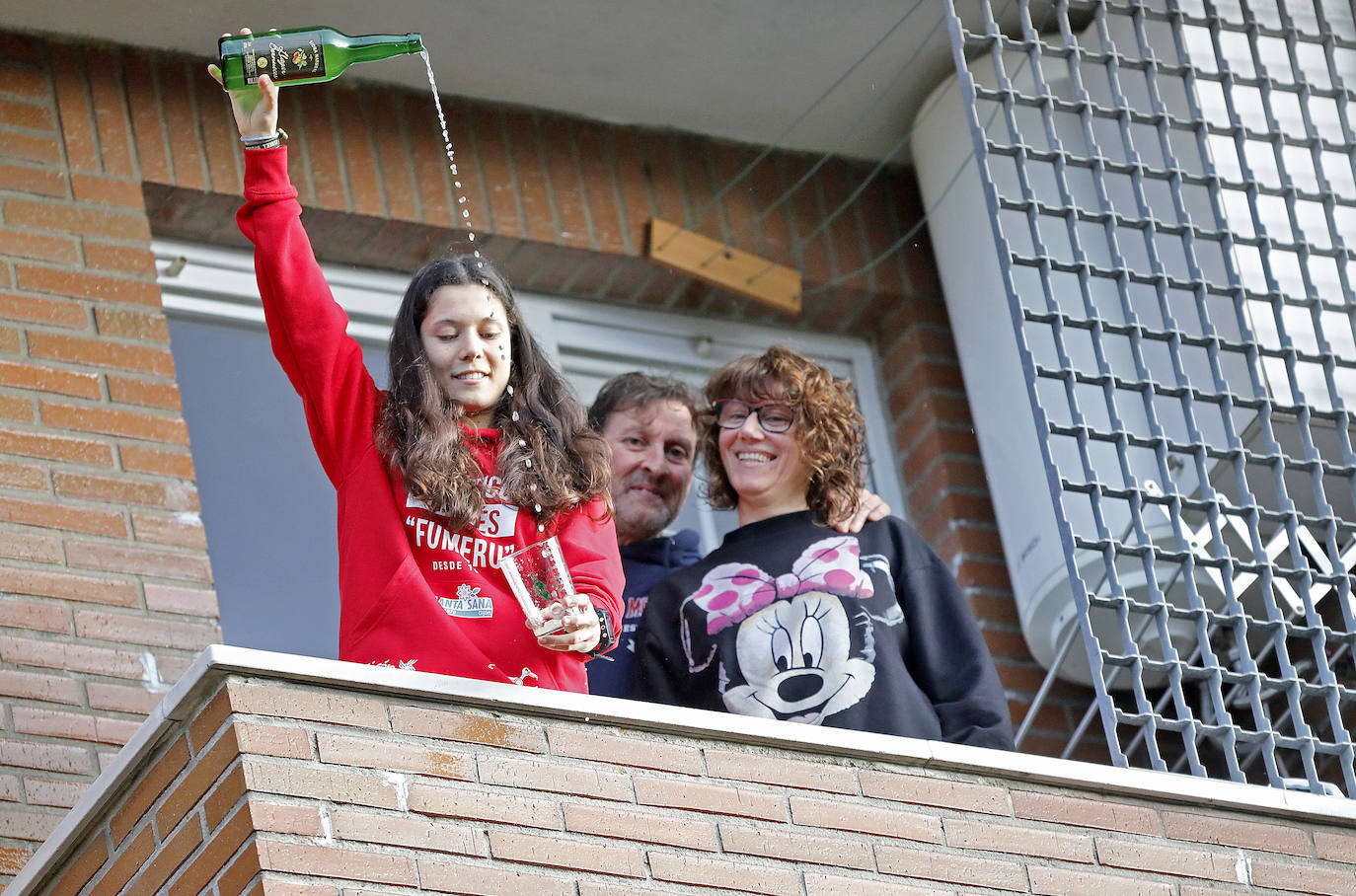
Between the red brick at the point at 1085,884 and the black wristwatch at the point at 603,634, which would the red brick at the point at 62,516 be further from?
the red brick at the point at 1085,884

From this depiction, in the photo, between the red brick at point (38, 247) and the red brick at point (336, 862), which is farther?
the red brick at point (38, 247)

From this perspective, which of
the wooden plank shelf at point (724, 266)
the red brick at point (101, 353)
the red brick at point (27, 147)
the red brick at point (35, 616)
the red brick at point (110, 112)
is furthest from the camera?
the wooden plank shelf at point (724, 266)

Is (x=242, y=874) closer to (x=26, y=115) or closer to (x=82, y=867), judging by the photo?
(x=82, y=867)

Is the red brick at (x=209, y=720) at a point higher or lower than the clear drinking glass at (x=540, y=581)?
lower

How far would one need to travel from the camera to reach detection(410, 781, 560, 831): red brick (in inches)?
138

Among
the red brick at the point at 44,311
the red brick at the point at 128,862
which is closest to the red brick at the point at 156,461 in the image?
the red brick at the point at 44,311

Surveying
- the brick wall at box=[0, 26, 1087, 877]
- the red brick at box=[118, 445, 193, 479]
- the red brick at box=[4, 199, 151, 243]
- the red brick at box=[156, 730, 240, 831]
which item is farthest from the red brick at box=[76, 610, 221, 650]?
the red brick at box=[156, 730, 240, 831]

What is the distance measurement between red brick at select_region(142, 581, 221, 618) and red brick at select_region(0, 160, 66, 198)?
1.13m

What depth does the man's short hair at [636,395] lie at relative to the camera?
5047mm

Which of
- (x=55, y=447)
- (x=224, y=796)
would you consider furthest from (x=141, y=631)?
(x=224, y=796)

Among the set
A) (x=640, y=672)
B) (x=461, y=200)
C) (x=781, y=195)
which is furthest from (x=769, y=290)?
(x=640, y=672)

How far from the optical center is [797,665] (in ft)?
14.2

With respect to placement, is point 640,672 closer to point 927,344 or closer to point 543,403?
point 543,403

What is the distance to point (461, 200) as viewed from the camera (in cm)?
611
